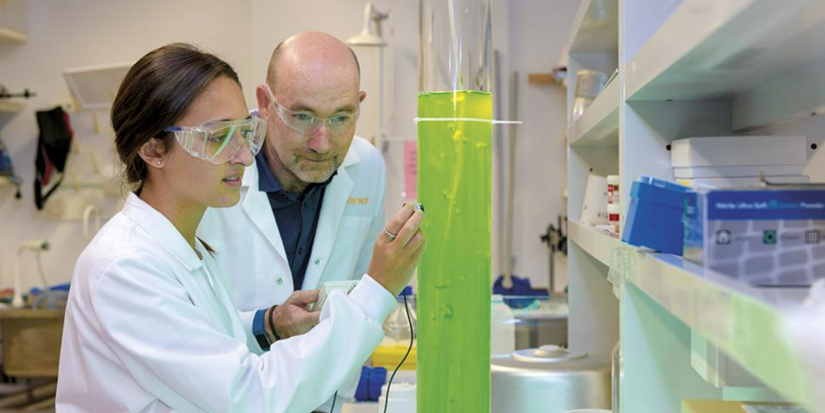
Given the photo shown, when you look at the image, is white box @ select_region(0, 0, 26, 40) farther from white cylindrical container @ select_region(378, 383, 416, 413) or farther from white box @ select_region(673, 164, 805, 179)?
white box @ select_region(673, 164, 805, 179)

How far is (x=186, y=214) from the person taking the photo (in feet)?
5.40

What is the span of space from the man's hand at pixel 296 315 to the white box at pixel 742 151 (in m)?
1.03

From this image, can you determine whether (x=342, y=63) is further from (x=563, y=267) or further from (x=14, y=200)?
(x=14, y=200)

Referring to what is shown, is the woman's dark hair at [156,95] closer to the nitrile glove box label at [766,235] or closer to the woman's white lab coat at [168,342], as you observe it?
the woman's white lab coat at [168,342]

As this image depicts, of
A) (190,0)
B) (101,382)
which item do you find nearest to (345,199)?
(101,382)

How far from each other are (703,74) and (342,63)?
49.3 inches

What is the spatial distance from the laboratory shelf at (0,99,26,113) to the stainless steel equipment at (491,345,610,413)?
4.58 m

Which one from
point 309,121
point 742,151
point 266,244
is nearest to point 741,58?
point 742,151

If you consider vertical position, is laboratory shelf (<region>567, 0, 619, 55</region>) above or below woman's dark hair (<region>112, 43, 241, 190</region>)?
above

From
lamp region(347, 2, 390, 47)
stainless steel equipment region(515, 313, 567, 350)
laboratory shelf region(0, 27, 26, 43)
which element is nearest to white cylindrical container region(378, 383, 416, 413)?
stainless steel equipment region(515, 313, 567, 350)

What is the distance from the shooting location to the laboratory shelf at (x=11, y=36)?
5266 mm

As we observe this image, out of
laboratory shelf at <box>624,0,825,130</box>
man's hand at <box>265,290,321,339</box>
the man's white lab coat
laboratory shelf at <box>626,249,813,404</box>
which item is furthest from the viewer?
the man's white lab coat

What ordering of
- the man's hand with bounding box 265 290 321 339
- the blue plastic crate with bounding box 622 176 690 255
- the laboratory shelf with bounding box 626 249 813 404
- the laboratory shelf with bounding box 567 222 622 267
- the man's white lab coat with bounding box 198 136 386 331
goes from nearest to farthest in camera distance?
1. the laboratory shelf with bounding box 626 249 813 404
2. the blue plastic crate with bounding box 622 176 690 255
3. the laboratory shelf with bounding box 567 222 622 267
4. the man's hand with bounding box 265 290 321 339
5. the man's white lab coat with bounding box 198 136 386 331

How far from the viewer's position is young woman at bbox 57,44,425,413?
142 cm
